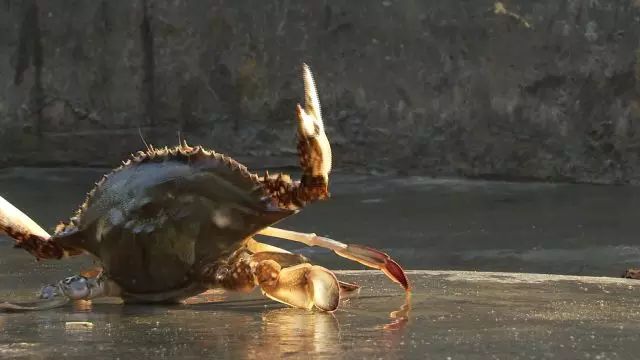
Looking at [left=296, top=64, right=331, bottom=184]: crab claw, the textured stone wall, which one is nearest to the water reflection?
[left=296, top=64, right=331, bottom=184]: crab claw

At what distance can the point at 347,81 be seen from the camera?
28.3ft

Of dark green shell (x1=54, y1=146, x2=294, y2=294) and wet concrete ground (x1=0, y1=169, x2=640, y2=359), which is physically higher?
dark green shell (x1=54, y1=146, x2=294, y2=294)

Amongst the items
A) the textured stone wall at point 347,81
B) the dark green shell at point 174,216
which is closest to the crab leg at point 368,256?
the dark green shell at point 174,216

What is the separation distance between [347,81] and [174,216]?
5011 millimetres

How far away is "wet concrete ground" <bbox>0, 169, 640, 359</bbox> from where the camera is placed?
2.93m

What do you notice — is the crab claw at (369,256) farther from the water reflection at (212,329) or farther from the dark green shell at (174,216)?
the dark green shell at (174,216)

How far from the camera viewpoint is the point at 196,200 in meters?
3.72

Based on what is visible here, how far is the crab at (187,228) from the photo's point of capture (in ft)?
12.2

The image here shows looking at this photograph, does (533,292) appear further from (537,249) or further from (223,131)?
(223,131)

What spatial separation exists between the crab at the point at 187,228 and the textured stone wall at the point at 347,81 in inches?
180

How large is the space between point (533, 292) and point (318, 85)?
4.67 meters

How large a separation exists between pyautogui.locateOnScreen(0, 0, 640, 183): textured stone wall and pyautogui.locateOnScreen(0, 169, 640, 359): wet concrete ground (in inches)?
15.1

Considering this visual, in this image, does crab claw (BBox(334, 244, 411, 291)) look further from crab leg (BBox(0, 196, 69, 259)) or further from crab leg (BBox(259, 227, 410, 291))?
crab leg (BBox(0, 196, 69, 259))

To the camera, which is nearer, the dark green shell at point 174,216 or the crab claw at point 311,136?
the crab claw at point 311,136
